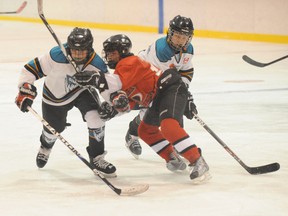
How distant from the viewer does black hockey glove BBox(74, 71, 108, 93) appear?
3.66 m

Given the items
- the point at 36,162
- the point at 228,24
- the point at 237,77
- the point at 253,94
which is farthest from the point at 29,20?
the point at 36,162

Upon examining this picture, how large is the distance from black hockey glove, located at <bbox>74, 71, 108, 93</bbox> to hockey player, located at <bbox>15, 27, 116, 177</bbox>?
18 centimetres

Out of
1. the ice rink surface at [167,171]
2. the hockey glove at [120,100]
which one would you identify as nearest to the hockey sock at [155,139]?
the ice rink surface at [167,171]

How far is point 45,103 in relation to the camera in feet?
13.6

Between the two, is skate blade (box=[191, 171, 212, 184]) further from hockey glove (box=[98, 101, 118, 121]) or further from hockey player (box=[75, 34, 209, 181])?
hockey glove (box=[98, 101, 118, 121])

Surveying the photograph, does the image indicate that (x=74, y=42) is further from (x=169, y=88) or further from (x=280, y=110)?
(x=280, y=110)

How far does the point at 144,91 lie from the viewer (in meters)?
3.86

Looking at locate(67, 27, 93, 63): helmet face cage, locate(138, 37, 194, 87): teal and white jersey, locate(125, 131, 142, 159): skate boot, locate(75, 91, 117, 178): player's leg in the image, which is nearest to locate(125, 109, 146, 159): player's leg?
locate(125, 131, 142, 159): skate boot

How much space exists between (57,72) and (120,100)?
0.50 meters

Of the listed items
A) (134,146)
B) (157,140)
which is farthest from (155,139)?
(134,146)

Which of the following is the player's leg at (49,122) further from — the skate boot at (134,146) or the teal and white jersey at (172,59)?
the teal and white jersey at (172,59)

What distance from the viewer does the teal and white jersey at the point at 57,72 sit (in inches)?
154

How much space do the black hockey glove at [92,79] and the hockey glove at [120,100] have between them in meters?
0.06

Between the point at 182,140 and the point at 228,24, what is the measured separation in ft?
29.6
